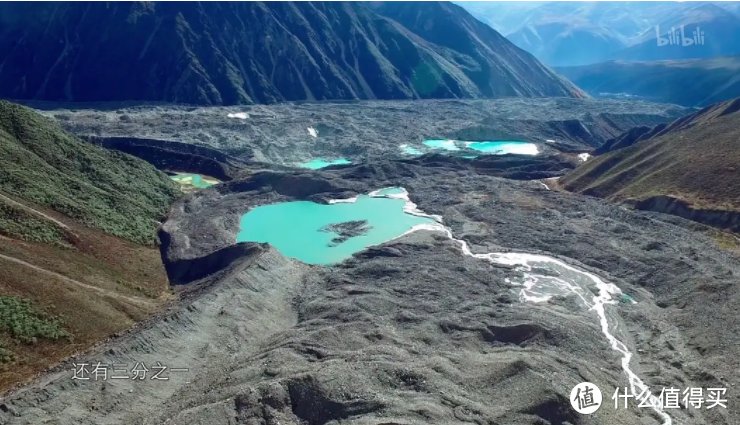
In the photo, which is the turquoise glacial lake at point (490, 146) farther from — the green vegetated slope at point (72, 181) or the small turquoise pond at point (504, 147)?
the green vegetated slope at point (72, 181)

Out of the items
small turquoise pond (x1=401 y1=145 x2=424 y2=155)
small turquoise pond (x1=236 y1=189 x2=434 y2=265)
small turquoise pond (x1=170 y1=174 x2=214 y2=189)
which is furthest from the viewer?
small turquoise pond (x1=401 y1=145 x2=424 y2=155)

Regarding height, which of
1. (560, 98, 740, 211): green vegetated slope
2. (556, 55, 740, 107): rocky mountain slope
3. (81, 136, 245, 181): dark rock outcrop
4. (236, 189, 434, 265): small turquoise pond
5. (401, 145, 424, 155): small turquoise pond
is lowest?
(236, 189, 434, 265): small turquoise pond

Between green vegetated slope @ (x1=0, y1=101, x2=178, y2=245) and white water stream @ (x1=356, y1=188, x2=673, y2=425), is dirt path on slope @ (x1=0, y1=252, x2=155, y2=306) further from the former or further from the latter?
white water stream @ (x1=356, y1=188, x2=673, y2=425)

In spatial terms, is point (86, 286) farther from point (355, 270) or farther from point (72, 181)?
point (355, 270)

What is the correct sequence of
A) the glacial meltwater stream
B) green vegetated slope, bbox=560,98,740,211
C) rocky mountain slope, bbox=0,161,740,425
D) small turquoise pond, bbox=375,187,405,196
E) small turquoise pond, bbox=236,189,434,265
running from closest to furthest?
rocky mountain slope, bbox=0,161,740,425, the glacial meltwater stream, small turquoise pond, bbox=236,189,434,265, green vegetated slope, bbox=560,98,740,211, small turquoise pond, bbox=375,187,405,196

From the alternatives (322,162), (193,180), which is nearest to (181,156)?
(193,180)

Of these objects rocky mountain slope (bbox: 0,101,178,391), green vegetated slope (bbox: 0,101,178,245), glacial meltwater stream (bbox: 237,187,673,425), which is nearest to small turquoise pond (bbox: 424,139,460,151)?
glacial meltwater stream (bbox: 237,187,673,425)

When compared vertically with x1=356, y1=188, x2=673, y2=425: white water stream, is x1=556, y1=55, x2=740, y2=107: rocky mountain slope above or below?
above

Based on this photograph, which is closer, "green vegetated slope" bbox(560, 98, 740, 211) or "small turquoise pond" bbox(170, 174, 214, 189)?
"green vegetated slope" bbox(560, 98, 740, 211)
